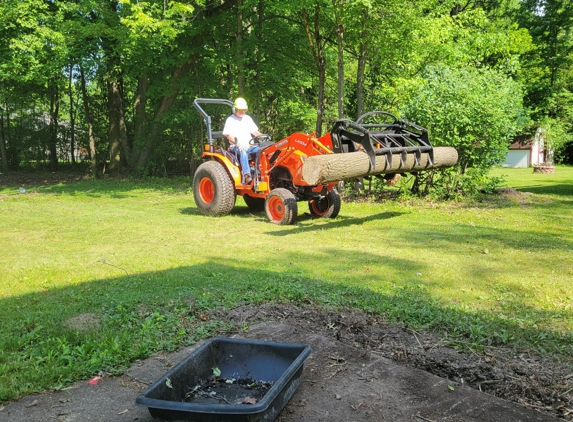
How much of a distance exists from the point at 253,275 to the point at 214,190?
5518 mm

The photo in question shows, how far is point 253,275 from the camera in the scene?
617 centimetres

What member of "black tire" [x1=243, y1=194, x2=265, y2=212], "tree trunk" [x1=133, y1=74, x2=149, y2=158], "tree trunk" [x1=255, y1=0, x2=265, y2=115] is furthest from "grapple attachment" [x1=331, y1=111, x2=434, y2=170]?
"tree trunk" [x1=133, y1=74, x2=149, y2=158]

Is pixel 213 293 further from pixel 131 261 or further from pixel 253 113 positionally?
pixel 253 113

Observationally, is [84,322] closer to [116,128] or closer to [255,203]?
[255,203]

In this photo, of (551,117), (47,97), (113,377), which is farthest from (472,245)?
(551,117)

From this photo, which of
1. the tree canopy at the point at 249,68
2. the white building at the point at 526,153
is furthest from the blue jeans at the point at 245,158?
the white building at the point at 526,153

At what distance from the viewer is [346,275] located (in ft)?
20.8

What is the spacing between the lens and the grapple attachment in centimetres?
887

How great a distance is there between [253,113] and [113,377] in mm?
15659

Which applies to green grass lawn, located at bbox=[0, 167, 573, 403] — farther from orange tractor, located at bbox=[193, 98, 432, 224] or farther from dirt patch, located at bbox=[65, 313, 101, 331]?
orange tractor, located at bbox=[193, 98, 432, 224]

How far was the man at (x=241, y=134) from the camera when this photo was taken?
1092 cm

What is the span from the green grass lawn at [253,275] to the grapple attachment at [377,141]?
1.36m

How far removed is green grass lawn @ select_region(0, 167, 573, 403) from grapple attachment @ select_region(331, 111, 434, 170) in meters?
1.36

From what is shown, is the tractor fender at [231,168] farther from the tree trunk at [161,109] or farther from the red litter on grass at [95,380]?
the tree trunk at [161,109]
